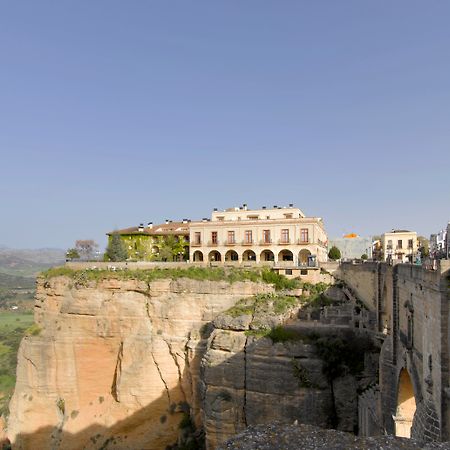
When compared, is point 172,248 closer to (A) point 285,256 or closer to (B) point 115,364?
(A) point 285,256

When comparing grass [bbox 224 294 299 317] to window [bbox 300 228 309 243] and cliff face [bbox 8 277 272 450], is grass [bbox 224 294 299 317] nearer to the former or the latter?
cliff face [bbox 8 277 272 450]

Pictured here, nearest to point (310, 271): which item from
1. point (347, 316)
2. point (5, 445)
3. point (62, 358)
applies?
point (347, 316)

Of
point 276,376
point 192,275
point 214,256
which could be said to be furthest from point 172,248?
point 276,376

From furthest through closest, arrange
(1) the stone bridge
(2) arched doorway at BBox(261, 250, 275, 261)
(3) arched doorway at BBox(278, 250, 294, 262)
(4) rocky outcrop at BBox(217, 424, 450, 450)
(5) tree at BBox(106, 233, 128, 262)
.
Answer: (5) tree at BBox(106, 233, 128, 262), (2) arched doorway at BBox(261, 250, 275, 261), (3) arched doorway at BBox(278, 250, 294, 262), (1) the stone bridge, (4) rocky outcrop at BBox(217, 424, 450, 450)

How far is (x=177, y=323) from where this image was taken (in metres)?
29.7

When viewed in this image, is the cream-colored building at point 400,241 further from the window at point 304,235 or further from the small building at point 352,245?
the window at point 304,235

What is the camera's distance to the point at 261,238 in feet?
121

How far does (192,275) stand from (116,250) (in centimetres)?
1126

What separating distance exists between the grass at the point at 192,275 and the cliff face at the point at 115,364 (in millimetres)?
483

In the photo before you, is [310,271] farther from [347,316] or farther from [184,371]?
[184,371]

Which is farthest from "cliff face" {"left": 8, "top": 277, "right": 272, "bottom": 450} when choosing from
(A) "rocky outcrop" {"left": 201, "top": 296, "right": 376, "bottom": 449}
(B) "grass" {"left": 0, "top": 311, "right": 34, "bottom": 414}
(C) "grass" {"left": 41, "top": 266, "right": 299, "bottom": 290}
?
(B) "grass" {"left": 0, "top": 311, "right": 34, "bottom": 414}

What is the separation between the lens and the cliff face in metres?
29.0

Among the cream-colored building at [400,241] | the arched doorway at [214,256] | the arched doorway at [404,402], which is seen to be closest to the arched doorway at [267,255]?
the arched doorway at [214,256]

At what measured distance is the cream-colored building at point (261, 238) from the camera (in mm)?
35625
